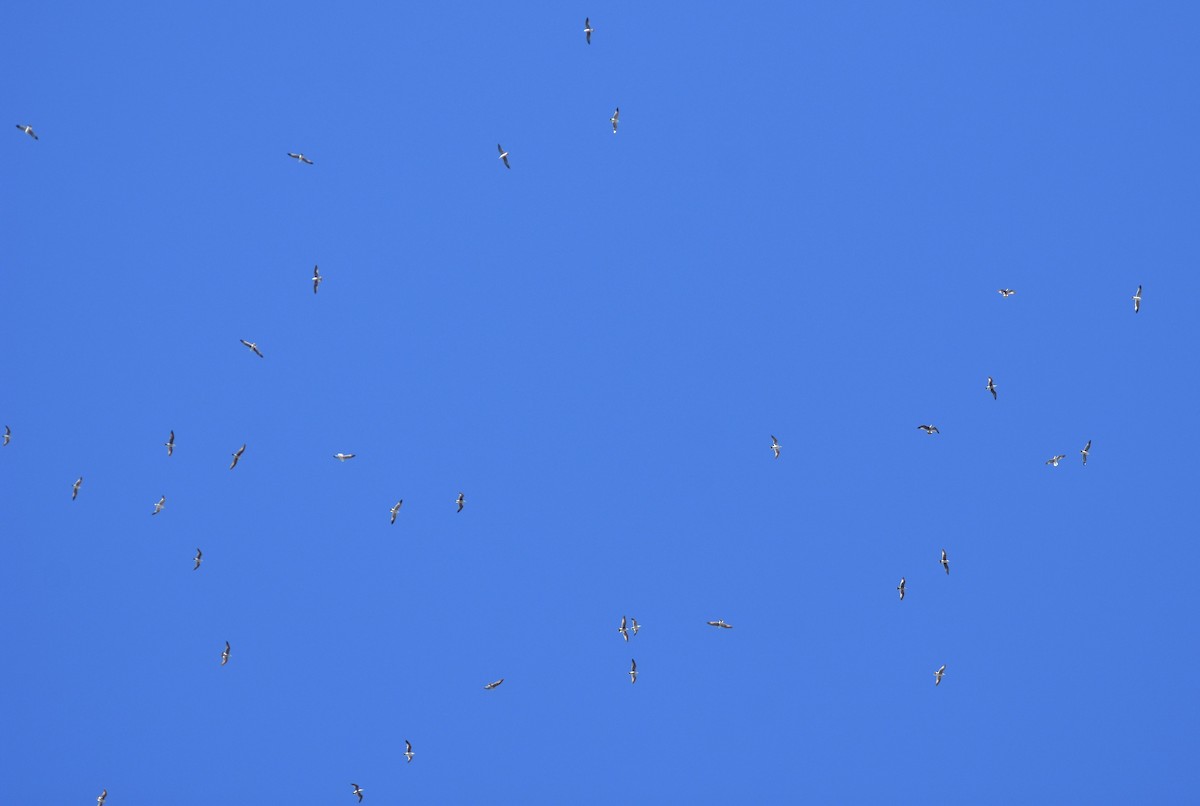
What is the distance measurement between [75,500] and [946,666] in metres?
41.9

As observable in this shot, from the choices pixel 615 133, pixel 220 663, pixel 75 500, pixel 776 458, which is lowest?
pixel 220 663

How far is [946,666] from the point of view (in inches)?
2325

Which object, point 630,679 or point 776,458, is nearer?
point 630,679

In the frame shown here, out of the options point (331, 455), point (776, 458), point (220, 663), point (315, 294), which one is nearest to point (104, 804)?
point (220, 663)

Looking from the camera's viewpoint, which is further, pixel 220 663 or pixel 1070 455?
pixel 1070 455

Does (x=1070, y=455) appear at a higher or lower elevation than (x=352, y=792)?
higher

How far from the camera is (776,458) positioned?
6419 cm

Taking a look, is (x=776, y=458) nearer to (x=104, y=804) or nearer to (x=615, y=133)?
(x=615, y=133)

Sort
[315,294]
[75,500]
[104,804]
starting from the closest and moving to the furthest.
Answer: [104,804], [75,500], [315,294]

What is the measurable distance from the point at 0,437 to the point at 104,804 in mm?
20170

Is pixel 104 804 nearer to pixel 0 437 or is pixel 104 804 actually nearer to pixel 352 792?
pixel 352 792

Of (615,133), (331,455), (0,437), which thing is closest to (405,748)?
(331,455)

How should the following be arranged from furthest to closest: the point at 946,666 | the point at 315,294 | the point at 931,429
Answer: the point at 315,294, the point at 946,666, the point at 931,429

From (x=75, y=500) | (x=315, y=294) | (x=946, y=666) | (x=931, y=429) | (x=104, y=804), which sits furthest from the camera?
(x=315, y=294)
